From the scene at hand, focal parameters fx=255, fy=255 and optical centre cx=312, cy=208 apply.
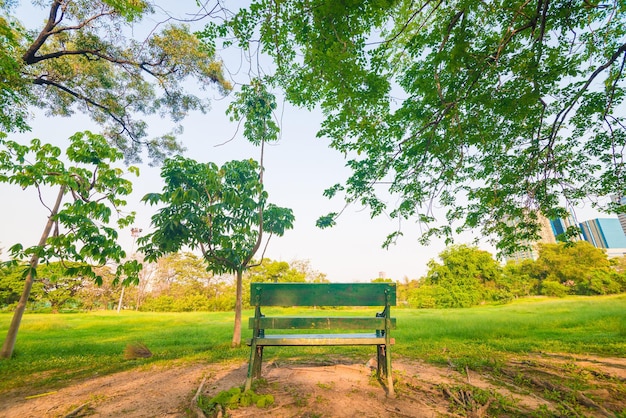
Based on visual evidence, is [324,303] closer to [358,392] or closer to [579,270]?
[358,392]

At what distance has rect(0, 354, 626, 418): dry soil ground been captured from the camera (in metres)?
2.62

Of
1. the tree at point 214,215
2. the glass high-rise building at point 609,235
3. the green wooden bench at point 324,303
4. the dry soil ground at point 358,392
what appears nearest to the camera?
the dry soil ground at point 358,392

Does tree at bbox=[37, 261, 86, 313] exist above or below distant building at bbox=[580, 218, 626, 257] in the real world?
below

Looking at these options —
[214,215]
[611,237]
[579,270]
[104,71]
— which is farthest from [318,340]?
[611,237]

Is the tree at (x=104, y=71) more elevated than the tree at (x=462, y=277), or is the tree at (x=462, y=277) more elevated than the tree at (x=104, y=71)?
the tree at (x=104, y=71)

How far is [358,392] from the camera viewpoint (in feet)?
10.1

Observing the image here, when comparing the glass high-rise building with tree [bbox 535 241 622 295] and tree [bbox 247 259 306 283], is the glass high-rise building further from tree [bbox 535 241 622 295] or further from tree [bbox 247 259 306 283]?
tree [bbox 247 259 306 283]

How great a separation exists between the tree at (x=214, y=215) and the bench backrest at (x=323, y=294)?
3.93 metres

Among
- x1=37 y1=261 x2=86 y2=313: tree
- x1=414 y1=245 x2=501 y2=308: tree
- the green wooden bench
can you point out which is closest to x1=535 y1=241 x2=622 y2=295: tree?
x1=414 y1=245 x2=501 y2=308: tree

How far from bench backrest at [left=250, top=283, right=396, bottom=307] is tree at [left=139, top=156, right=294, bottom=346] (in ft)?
12.9

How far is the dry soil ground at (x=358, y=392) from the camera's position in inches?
103

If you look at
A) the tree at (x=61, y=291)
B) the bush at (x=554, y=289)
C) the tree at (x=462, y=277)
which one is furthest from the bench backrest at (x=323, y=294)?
the bush at (x=554, y=289)

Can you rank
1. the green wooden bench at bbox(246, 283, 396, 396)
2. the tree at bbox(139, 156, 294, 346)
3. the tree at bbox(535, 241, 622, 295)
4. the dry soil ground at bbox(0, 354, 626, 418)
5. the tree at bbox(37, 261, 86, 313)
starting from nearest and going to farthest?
the dry soil ground at bbox(0, 354, 626, 418)
the green wooden bench at bbox(246, 283, 396, 396)
the tree at bbox(139, 156, 294, 346)
the tree at bbox(37, 261, 86, 313)
the tree at bbox(535, 241, 622, 295)

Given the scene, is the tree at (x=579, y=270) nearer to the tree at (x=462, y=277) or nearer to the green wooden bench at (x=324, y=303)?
the tree at (x=462, y=277)
